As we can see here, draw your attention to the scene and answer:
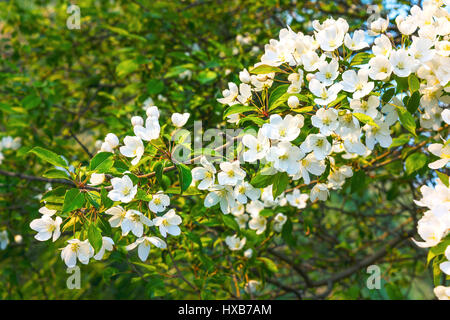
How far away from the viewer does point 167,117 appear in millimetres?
2066

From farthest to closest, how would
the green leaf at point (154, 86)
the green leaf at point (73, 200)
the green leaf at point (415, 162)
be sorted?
the green leaf at point (154, 86) → the green leaf at point (415, 162) → the green leaf at point (73, 200)

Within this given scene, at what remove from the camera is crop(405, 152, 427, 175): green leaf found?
153 cm

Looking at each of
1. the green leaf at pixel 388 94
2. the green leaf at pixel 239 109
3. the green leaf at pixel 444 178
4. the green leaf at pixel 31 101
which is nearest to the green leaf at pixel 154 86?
the green leaf at pixel 31 101

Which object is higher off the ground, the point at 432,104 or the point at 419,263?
the point at 432,104

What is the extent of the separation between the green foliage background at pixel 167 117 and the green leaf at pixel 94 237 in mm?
221

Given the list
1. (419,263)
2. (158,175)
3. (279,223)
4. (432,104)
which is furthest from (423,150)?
(419,263)

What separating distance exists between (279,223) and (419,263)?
201 centimetres

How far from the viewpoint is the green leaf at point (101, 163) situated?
1.09m

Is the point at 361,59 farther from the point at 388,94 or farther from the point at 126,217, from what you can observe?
the point at 126,217

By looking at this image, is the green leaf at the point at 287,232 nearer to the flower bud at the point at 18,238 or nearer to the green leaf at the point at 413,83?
the green leaf at the point at 413,83

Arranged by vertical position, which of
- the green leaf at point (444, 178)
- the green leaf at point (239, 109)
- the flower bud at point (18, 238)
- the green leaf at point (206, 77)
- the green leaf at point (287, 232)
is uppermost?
the green leaf at point (206, 77)

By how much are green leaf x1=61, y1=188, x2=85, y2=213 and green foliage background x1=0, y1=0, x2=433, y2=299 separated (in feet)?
0.83

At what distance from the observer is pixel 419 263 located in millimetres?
3197
